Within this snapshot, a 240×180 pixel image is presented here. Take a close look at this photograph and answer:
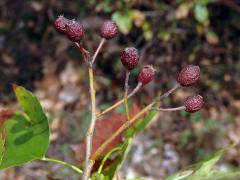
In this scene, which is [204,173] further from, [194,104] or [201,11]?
[201,11]

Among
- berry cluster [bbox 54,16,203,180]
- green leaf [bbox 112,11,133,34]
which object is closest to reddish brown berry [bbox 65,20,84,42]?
berry cluster [bbox 54,16,203,180]

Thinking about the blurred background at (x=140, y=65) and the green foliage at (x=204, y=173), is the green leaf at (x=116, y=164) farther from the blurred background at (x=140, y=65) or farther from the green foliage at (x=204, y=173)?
the blurred background at (x=140, y=65)

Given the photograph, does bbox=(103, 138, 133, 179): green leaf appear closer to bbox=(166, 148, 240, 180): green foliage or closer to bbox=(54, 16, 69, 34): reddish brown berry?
bbox=(166, 148, 240, 180): green foliage

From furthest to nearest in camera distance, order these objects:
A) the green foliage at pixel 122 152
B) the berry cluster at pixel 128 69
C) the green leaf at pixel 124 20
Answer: the green leaf at pixel 124 20
the green foliage at pixel 122 152
the berry cluster at pixel 128 69

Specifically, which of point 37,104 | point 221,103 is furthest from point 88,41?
point 37,104

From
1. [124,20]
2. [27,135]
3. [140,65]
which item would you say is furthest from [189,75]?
[140,65]

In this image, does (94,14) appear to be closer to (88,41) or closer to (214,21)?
(88,41)

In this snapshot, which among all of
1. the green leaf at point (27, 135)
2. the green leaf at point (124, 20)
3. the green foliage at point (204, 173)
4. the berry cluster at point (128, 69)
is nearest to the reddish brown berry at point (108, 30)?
the berry cluster at point (128, 69)
